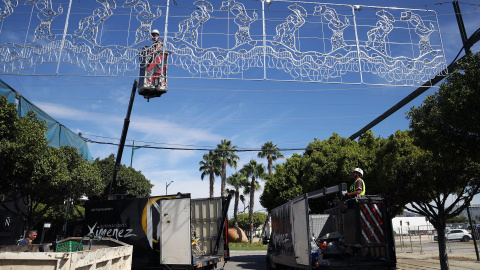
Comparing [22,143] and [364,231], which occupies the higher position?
[22,143]

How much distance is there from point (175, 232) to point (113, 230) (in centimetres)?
255

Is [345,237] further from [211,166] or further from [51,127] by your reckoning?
[211,166]

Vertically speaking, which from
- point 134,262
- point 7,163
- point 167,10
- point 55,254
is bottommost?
point 134,262

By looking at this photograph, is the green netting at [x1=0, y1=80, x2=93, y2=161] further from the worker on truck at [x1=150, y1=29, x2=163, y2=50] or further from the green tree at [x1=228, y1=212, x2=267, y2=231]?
the green tree at [x1=228, y1=212, x2=267, y2=231]

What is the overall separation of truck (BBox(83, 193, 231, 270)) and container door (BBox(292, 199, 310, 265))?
271cm

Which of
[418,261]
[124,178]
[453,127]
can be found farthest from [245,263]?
[124,178]

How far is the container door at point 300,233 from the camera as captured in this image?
743 cm

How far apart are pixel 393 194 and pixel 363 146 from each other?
3879 mm

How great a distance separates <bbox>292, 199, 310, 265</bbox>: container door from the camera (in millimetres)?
7434

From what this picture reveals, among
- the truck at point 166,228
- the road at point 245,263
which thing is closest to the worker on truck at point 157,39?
the truck at point 166,228

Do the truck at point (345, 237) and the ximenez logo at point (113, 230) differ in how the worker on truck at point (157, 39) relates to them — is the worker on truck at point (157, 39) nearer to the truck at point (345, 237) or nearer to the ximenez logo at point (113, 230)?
the truck at point (345, 237)

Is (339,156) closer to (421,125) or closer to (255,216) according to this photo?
(421,125)

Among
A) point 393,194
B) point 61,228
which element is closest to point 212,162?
point 61,228

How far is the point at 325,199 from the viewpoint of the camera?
768 inches
